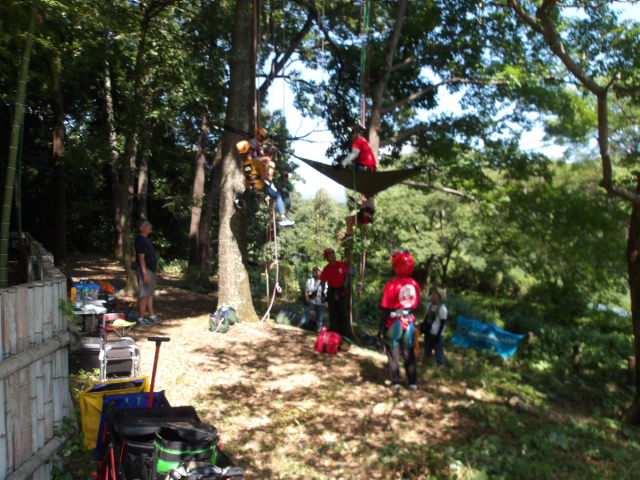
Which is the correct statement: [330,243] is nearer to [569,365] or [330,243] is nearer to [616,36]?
[569,365]

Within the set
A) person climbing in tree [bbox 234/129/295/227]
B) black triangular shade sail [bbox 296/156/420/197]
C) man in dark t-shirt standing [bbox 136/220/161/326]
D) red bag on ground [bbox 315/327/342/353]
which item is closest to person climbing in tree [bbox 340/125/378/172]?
black triangular shade sail [bbox 296/156/420/197]

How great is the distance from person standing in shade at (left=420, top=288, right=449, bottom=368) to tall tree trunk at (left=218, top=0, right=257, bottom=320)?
257 cm

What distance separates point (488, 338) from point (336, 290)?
5.53 m

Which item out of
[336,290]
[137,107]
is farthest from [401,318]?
[137,107]

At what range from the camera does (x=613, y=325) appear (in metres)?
16.4

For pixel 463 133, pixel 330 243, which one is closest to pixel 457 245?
pixel 330 243

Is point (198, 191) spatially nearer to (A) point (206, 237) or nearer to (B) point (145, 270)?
(A) point (206, 237)

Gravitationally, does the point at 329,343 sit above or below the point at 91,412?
below

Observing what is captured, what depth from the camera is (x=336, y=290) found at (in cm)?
703

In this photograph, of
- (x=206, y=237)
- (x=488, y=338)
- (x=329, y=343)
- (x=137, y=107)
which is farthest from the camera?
(x=206, y=237)

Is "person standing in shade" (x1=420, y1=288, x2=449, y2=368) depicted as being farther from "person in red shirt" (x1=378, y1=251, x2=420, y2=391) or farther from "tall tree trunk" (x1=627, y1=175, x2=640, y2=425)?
"tall tree trunk" (x1=627, y1=175, x2=640, y2=425)

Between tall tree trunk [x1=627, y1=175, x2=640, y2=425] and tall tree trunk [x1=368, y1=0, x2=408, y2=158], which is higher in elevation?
tall tree trunk [x1=368, y1=0, x2=408, y2=158]

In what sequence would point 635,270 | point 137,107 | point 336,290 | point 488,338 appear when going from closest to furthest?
point 635,270 < point 336,290 < point 137,107 < point 488,338

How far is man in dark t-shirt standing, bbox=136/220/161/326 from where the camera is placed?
6.75 metres
